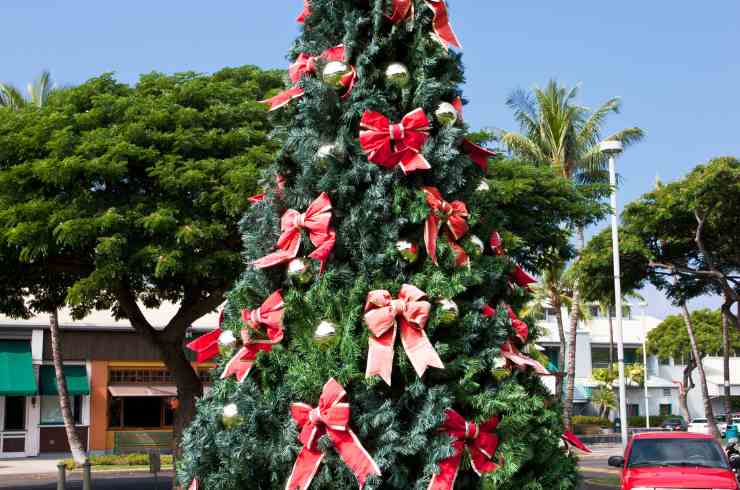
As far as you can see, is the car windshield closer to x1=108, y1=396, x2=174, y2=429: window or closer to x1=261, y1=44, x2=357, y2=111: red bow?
x1=261, y1=44, x2=357, y2=111: red bow

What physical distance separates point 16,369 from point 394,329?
32.7m

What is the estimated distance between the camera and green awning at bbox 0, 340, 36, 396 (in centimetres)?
3328

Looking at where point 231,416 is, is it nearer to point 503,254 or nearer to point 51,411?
point 503,254

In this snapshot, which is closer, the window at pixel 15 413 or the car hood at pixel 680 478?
the car hood at pixel 680 478

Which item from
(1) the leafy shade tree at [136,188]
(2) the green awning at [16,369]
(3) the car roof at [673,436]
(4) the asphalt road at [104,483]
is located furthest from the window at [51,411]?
(3) the car roof at [673,436]

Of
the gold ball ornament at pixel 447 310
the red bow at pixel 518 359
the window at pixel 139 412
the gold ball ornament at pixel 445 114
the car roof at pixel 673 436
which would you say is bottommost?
the window at pixel 139 412

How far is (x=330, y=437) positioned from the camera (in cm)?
446

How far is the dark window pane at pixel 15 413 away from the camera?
34.7 m

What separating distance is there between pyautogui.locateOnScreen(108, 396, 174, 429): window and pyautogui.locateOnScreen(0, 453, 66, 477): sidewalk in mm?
2424

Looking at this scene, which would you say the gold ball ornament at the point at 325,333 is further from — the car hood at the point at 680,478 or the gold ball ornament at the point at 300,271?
the car hood at the point at 680,478

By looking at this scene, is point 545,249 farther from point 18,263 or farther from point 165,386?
point 165,386

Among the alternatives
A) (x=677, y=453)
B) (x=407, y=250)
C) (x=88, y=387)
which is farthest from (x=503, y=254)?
(x=88, y=387)

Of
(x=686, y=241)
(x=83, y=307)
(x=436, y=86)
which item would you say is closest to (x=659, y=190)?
(x=686, y=241)

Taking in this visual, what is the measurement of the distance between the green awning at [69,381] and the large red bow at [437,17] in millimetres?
32499
